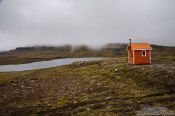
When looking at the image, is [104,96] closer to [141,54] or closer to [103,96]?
[103,96]

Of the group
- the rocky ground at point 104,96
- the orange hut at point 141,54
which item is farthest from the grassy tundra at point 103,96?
the orange hut at point 141,54

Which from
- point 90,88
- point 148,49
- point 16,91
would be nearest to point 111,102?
point 90,88

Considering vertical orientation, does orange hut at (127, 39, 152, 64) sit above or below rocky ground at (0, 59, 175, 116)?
above

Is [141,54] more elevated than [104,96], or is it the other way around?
[141,54]

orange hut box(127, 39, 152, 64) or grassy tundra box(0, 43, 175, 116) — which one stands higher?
orange hut box(127, 39, 152, 64)

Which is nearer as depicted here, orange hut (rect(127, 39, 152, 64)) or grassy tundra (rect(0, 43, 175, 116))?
grassy tundra (rect(0, 43, 175, 116))

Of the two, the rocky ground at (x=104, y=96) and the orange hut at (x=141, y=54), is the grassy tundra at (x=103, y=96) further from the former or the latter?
the orange hut at (x=141, y=54)

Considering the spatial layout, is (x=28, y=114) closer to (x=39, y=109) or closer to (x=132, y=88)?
(x=39, y=109)

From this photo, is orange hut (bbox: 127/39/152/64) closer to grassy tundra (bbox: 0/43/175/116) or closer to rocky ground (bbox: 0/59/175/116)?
grassy tundra (bbox: 0/43/175/116)

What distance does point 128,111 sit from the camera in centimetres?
3538

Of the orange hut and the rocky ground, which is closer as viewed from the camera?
the rocky ground

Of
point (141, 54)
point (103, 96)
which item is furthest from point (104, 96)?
point (141, 54)

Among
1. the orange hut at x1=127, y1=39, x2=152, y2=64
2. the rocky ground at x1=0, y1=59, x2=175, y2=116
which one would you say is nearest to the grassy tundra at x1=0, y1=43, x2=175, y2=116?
the rocky ground at x1=0, y1=59, x2=175, y2=116

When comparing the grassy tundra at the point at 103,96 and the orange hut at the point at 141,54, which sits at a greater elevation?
the orange hut at the point at 141,54
